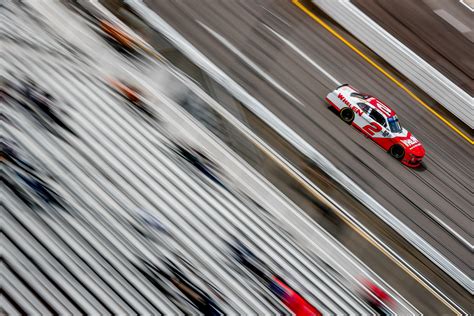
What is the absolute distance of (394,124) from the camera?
23.3m

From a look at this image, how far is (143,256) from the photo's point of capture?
1412 cm

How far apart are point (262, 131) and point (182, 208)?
5.85m

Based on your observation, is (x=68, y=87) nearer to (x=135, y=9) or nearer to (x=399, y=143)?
(x=135, y=9)

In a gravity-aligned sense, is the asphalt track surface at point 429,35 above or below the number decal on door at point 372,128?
above

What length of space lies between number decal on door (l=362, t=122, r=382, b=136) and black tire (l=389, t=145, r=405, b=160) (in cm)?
88

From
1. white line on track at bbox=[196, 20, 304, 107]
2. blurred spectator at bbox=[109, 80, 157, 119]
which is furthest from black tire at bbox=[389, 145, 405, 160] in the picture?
blurred spectator at bbox=[109, 80, 157, 119]

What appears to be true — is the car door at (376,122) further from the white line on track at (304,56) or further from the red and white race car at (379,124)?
the white line on track at (304,56)

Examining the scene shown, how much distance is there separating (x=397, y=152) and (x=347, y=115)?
2.33 m

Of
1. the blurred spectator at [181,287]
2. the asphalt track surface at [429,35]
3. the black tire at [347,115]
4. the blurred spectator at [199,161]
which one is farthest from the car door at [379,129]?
the blurred spectator at [181,287]

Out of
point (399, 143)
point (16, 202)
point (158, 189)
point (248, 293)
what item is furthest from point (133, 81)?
point (399, 143)

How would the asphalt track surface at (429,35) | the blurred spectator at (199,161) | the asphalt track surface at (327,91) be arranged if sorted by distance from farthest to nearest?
the asphalt track surface at (429,35)
the asphalt track surface at (327,91)
the blurred spectator at (199,161)

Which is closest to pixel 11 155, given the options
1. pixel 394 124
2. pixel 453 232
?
pixel 394 124

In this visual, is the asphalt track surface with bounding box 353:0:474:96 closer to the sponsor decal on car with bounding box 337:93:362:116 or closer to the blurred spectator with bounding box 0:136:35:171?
the sponsor decal on car with bounding box 337:93:362:116

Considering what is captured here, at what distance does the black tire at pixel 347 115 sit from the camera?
23127 millimetres
